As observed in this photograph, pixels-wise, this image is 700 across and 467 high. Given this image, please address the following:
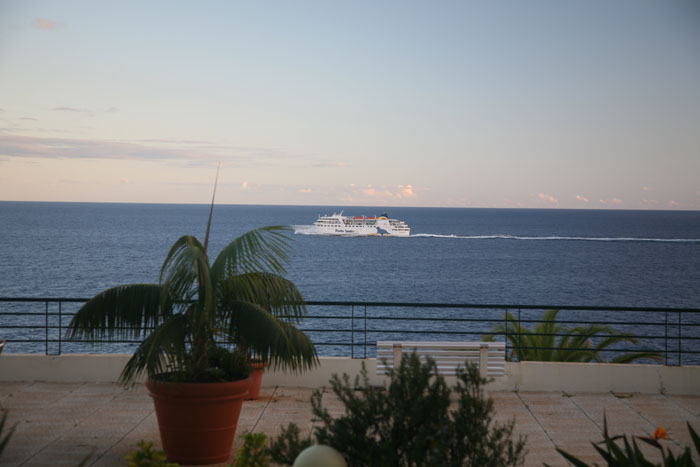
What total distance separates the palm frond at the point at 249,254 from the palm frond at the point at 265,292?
0.08 m

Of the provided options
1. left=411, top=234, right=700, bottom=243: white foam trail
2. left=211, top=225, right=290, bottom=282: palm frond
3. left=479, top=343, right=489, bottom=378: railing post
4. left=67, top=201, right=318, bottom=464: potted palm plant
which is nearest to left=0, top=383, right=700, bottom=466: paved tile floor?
left=479, top=343, right=489, bottom=378: railing post

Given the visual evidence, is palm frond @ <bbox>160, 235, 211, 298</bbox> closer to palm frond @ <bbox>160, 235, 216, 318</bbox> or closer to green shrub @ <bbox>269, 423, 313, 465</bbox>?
palm frond @ <bbox>160, 235, 216, 318</bbox>

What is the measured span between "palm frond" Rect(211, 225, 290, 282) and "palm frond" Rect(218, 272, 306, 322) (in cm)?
8

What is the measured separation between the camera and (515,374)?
22.4 ft

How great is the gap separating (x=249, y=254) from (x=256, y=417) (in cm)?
Result: 174

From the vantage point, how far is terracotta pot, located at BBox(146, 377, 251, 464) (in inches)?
183

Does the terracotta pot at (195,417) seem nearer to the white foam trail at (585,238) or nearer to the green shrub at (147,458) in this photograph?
the green shrub at (147,458)

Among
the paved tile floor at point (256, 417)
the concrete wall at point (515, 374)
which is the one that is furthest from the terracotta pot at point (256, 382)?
the concrete wall at point (515, 374)

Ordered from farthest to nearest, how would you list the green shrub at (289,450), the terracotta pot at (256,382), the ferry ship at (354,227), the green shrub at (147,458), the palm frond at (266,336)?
the ferry ship at (354,227) < the terracotta pot at (256,382) < the palm frond at (266,336) < the green shrub at (147,458) < the green shrub at (289,450)

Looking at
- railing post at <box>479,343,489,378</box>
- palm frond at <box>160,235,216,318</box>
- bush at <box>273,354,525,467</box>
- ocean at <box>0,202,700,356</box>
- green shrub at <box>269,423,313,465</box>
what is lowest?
ocean at <box>0,202,700,356</box>

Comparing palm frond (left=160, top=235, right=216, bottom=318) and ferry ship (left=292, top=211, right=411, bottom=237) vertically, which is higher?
palm frond (left=160, top=235, right=216, bottom=318)

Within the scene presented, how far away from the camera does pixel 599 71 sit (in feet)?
207

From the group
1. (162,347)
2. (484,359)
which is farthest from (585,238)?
(162,347)

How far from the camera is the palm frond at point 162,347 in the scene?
14.3 ft
